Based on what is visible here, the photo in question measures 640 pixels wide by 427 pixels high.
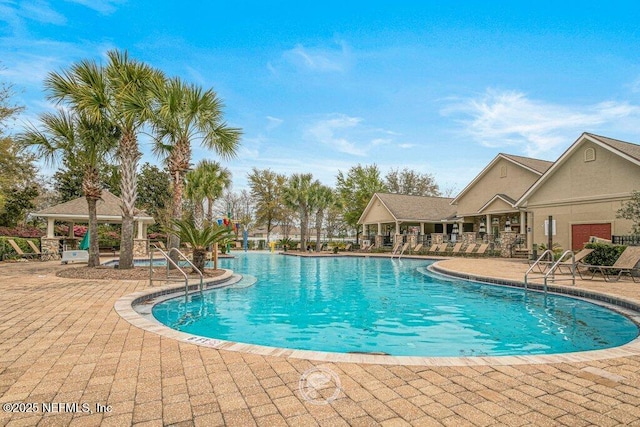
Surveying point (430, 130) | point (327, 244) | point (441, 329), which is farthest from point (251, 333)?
point (327, 244)

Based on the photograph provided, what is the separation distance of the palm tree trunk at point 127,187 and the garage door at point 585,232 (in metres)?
20.0

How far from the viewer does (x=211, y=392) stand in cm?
314

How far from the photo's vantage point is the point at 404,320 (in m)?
7.73

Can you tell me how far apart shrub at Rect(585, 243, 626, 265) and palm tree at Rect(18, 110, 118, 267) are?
59.0ft

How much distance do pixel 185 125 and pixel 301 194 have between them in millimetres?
20854

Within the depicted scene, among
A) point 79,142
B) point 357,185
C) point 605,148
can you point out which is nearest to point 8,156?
point 79,142

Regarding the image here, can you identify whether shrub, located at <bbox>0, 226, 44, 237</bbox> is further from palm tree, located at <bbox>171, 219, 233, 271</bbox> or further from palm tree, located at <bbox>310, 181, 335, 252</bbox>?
palm tree, located at <bbox>310, 181, 335, 252</bbox>

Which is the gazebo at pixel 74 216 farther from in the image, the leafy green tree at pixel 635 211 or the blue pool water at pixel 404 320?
the leafy green tree at pixel 635 211

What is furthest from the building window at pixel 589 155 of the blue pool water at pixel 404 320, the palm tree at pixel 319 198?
the palm tree at pixel 319 198

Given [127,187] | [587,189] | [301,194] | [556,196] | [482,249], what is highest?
[301,194]

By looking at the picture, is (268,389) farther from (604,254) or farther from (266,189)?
(266,189)

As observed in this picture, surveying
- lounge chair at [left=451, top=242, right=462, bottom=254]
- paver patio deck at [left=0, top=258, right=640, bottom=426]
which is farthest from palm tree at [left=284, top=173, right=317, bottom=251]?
paver patio deck at [left=0, top=258, right=640, bottom=426]

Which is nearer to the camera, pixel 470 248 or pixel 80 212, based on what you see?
pixel 80 212

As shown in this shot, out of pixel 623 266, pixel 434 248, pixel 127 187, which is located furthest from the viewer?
pixel 434 248
